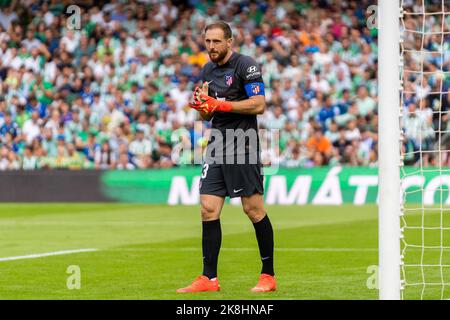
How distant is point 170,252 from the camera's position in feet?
42.1

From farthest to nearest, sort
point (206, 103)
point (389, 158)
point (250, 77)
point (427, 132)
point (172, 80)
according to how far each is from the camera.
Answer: point (172, 80), point (427, 132), point (250, 77), point (206, 103), point (389, 158)

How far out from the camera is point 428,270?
10477 millimetres

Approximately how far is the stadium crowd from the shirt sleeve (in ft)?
45.2

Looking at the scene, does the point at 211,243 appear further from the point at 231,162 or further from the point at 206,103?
the point at 206,103

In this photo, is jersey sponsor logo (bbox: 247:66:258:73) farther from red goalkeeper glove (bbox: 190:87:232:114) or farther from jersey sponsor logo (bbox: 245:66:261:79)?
red goalkeeper glove (bbox: 190:87:232:114)

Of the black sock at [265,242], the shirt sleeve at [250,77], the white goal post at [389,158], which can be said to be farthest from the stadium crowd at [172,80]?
the white goal post at [389,158]

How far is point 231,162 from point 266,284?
41.8 inches

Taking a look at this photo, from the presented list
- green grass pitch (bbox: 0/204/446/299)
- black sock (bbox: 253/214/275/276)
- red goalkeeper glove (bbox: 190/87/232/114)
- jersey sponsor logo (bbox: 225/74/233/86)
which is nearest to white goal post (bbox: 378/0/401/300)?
green grass pitch (bbox: 0/204/446/299)

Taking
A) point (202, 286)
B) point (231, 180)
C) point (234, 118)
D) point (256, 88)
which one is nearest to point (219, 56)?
point (256, 88)

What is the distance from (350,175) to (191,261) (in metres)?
11.4

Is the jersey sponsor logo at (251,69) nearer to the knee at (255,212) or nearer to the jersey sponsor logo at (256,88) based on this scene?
the jersey sponsor logo at (256,88)

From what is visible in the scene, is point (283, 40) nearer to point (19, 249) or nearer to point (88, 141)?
point (88, 141)

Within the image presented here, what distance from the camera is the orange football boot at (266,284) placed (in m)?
8.91
